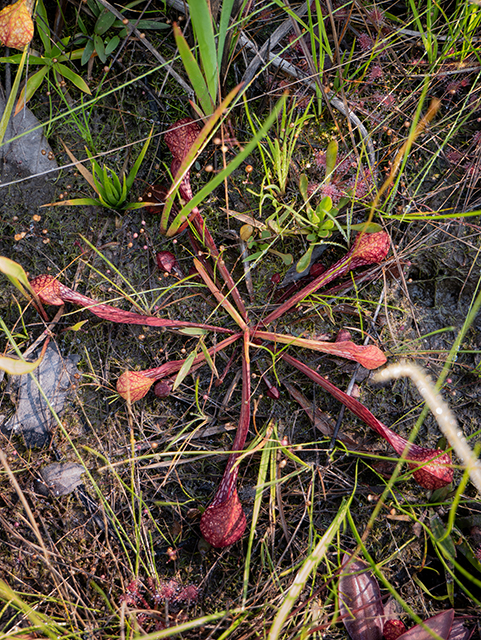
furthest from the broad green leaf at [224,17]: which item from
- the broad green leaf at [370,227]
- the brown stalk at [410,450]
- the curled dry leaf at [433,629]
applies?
the curled dry leaf at [433,629]

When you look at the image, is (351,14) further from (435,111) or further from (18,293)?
(18,293)

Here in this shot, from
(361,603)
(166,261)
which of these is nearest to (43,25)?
(166,261)

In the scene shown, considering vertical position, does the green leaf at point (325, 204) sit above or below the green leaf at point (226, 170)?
below

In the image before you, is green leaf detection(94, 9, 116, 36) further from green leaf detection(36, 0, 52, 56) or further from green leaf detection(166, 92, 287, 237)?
green leaf detection(166, 92, 287, 237)

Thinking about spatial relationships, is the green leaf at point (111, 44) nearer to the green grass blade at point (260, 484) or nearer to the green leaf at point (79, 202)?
the green leaf at point (79, 202)

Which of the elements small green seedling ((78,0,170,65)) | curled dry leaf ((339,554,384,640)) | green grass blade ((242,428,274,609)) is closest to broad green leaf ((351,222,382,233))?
green grass blade ((242,428,274,609))

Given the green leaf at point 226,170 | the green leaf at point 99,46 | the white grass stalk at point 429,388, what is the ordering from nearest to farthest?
the green leaf at point 226,170 → the green leaf at point 99,46 → the white grass stalk at point 429,388
